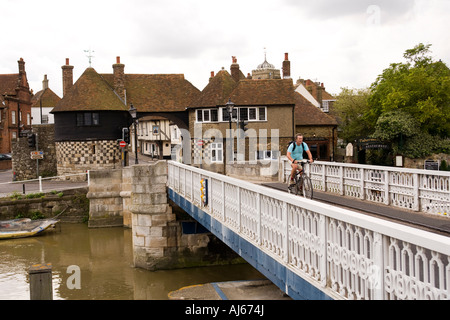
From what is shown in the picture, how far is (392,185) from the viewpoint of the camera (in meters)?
12.1

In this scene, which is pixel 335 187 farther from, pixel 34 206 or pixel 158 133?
pixel 158 133

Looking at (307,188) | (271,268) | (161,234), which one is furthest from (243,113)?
(271,268)

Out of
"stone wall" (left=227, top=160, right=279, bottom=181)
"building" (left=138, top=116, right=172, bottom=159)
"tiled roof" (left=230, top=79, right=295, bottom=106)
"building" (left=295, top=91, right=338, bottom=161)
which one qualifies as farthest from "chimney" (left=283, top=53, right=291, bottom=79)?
"stone wall" (left=227, top=160, right=279, bottom=181)

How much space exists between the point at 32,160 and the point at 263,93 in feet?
61.3

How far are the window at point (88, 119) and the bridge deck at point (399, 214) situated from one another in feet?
89.2

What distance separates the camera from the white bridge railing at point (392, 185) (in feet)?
34.6

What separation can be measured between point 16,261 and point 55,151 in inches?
779

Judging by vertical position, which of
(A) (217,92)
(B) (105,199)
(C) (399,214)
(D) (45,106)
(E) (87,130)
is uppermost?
(D) (45,106)

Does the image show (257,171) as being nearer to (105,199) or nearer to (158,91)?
(105,199)

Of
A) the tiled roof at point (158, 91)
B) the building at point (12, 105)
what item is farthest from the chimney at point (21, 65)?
the tiled roof at point (158, 91)

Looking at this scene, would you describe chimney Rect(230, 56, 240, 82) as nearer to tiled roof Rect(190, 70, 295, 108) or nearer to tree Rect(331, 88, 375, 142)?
tiled roof Rect(190, 70, 295, 108)

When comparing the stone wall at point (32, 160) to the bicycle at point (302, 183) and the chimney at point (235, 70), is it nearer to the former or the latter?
the chimney at point (235, 70)
